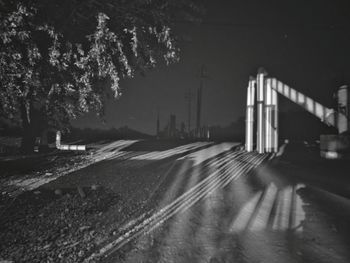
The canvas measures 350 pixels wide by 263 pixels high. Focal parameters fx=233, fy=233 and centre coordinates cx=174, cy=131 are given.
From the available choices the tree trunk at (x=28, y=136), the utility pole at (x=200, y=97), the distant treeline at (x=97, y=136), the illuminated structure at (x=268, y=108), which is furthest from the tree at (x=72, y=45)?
the utility pole at (x=200, y=97)

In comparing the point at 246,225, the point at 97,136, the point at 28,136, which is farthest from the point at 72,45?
the point at 97,136

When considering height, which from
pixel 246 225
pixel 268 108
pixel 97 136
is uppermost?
pixel 268 108

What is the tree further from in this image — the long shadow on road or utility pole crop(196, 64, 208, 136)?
utility pole crop(196, 64, 208, 136)

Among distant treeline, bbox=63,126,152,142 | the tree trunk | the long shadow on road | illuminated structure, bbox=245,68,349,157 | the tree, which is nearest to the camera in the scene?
the long shadow on road

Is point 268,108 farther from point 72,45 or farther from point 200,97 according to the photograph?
point 200,97

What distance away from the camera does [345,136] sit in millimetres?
7988

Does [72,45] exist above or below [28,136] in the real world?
above

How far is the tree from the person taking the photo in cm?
657

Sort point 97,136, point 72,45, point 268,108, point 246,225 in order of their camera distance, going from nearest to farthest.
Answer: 1. point 246,225
2. point 72,45
3. point 268,108
4. point 97,136

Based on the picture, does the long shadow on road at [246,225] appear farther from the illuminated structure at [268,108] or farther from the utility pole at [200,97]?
the utility pole at [200,97]

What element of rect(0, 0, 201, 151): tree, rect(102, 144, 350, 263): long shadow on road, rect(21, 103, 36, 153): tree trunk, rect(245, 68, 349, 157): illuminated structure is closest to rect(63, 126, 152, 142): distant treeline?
rect(21, 103, 36, 153): tree trunk

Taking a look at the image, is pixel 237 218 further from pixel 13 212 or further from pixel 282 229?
pixel 13 212

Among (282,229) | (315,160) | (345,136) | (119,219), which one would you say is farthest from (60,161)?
(345,136)

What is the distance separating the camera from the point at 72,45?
8055 millimetres
